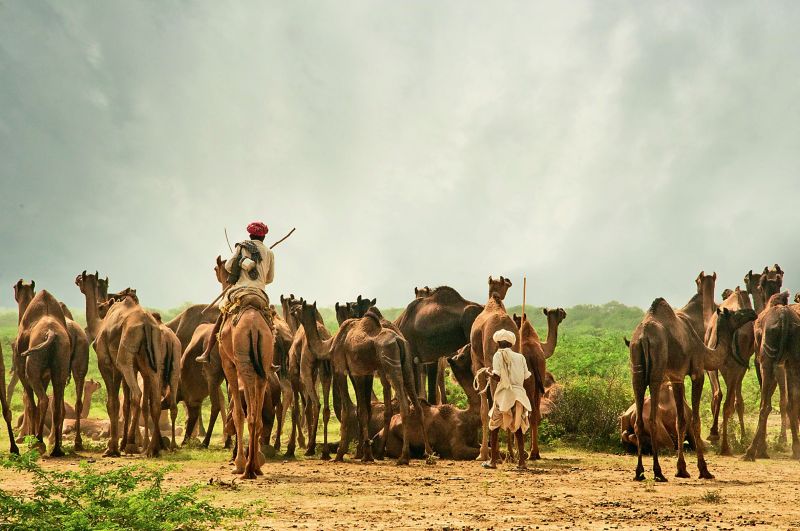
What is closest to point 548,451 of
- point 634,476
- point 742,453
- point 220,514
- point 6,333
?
point 742,453

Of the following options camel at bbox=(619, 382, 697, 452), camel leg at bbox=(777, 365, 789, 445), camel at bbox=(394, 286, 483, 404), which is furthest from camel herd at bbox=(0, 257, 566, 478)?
camel leg at bbox=(777, 365, 789, 445)

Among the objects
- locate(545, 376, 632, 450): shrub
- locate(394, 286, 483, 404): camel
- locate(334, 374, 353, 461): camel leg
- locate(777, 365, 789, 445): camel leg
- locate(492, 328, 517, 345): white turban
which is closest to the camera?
locate(492, 328, 517, 345): white turban

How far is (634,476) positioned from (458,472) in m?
2.37

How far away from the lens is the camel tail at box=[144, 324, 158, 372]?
1563cm

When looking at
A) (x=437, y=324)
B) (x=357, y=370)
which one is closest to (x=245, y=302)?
(x=357, y=370)

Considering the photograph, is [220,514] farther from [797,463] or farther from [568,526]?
[797,463]

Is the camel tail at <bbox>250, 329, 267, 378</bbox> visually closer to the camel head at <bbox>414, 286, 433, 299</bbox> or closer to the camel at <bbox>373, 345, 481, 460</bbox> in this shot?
the camel at <bbox>373, 345, 481, 460</bbox>

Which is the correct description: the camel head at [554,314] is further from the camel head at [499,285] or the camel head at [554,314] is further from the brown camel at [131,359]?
the brown camel at [131,359]

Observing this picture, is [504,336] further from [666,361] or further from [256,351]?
[256,351]

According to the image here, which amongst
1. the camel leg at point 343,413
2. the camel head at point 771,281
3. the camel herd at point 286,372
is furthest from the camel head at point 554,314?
the camel head at point 771,281

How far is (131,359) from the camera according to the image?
1559 cm

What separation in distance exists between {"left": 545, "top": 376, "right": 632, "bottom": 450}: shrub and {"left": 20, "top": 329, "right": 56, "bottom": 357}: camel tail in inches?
353

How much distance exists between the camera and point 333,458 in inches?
627

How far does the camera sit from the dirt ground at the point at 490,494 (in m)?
8.98
